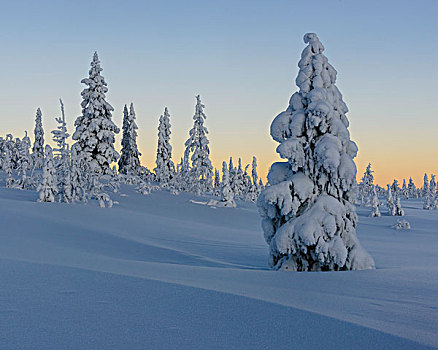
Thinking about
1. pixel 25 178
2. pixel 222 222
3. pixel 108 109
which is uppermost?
pixel 108 109

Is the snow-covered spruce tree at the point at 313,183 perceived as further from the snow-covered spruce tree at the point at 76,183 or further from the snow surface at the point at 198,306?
the snow-covered spruce tree at the point at 76,183

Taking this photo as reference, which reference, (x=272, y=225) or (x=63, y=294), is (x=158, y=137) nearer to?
(x=272, y=225)

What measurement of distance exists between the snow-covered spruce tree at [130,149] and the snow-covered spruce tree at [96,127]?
19.4 meters

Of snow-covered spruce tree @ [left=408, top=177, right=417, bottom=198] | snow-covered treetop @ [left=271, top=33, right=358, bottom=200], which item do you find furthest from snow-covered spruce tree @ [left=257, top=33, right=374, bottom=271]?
snow-covered spruce tree @ [left=408, top=177, right=417, bottom=198]

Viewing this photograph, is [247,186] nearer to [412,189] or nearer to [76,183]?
[76,183]

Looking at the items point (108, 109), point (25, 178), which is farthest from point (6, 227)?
point (108, 109)

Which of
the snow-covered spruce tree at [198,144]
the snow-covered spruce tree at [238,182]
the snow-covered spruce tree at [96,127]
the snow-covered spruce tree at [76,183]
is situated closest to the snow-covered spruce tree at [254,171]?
the snow-covered spruce tree at [238,182]

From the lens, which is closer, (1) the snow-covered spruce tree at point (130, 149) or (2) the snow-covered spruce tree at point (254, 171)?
(1) the snow-covered spruce tree at point (130, 149)

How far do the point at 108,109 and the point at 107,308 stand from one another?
34180mm

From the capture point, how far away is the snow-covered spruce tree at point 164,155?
57969mm

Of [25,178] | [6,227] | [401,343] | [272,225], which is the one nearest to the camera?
[401,343]

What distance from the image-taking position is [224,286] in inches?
257

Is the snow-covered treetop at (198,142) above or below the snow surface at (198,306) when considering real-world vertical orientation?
above

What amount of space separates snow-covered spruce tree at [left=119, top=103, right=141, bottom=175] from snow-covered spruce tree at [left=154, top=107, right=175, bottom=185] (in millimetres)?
2930
